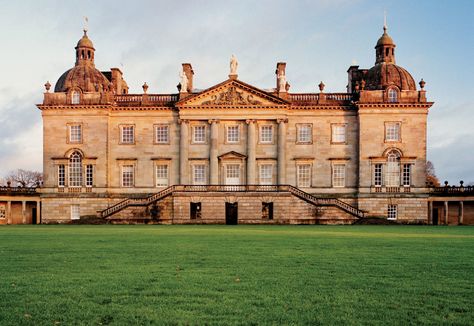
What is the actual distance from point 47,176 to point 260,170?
19.3m

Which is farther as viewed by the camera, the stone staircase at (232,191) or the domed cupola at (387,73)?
the domed cupola at (387,73)

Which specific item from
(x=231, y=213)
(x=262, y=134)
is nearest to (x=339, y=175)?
(x=262, y=134)

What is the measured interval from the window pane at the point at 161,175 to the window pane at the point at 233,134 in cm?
636

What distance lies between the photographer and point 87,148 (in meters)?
51.3

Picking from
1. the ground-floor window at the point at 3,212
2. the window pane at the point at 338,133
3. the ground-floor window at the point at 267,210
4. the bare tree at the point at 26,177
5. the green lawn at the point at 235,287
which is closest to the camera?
the green lawn at the point at 235,287

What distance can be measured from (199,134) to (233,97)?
456 cm

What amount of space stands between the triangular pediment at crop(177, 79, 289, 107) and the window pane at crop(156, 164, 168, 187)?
5.94m

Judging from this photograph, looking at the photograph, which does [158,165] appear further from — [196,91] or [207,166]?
[196,91]

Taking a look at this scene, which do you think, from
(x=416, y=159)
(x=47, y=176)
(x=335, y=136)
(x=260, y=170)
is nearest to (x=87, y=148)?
(x=47, y=176)

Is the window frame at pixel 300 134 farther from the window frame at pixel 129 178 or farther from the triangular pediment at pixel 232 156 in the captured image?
the window frame at pixel 129 178

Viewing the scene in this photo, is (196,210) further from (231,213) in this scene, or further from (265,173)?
(265,173)

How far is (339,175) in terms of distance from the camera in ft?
167

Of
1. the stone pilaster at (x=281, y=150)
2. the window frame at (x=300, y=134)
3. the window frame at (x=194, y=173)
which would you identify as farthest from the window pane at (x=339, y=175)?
the window frame at (x=194, y=173)

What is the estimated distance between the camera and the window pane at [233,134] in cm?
5088
